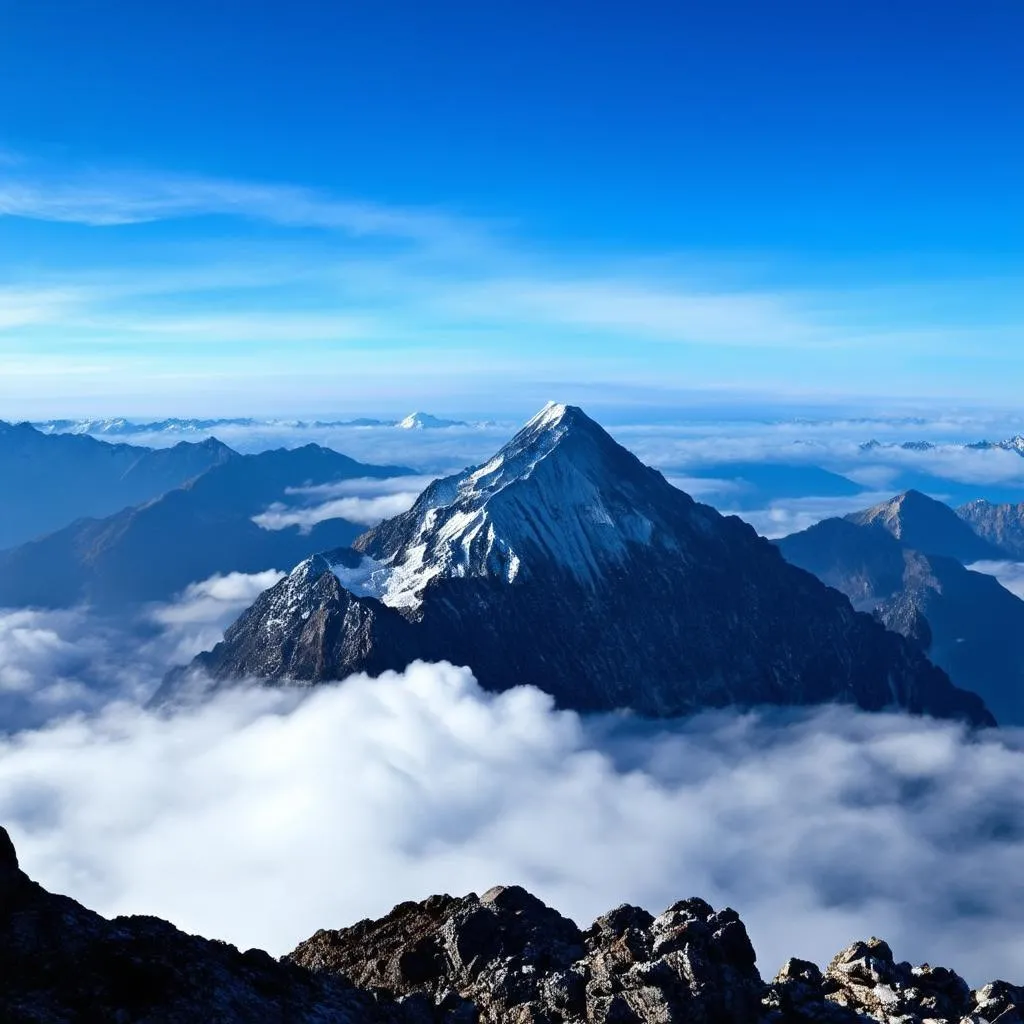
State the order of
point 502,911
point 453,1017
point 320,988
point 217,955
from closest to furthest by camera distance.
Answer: point 217,955
point 320,988
point 453,1017
point 502,911

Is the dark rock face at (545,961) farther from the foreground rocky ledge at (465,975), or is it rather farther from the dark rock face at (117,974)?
the dark rock face at (117,974)

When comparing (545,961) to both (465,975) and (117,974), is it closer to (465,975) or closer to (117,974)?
(465,975)

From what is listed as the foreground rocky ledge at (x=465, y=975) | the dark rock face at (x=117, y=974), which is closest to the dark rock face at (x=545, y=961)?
the foreground rocky ledge at (x=465, y=975)

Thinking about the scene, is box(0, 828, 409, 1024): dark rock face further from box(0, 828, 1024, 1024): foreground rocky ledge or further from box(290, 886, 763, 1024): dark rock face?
box(290, 886, 763, 1024): dark rock face

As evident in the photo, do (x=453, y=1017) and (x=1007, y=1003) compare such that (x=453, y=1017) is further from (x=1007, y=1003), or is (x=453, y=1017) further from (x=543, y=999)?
(x=1007, y=1003)

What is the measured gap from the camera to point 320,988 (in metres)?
55.2

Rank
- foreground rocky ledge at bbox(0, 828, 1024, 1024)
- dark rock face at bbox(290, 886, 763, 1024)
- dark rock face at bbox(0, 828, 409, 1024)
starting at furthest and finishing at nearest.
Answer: dark rock face at bbox(290, 886, 763, 1024), foreground rocky ledge at bbox(0, 828, 1024, 1024), dark rock face at bbox(0, 828, 409, 1024)

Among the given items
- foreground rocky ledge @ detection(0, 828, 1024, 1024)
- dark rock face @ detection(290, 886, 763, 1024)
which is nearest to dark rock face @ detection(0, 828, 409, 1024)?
foreground rocky ledge @ detection(0, 828, 1024, 1024)

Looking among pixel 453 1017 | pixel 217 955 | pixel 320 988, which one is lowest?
pixel 453 1017

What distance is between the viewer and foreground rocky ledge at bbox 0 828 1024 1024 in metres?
44.0

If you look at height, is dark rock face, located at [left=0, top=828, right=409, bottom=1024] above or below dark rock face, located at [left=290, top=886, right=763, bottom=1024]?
above

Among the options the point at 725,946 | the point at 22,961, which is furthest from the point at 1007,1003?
the point at 22,961

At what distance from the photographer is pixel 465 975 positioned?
227 feet

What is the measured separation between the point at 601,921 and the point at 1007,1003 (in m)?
33.8
